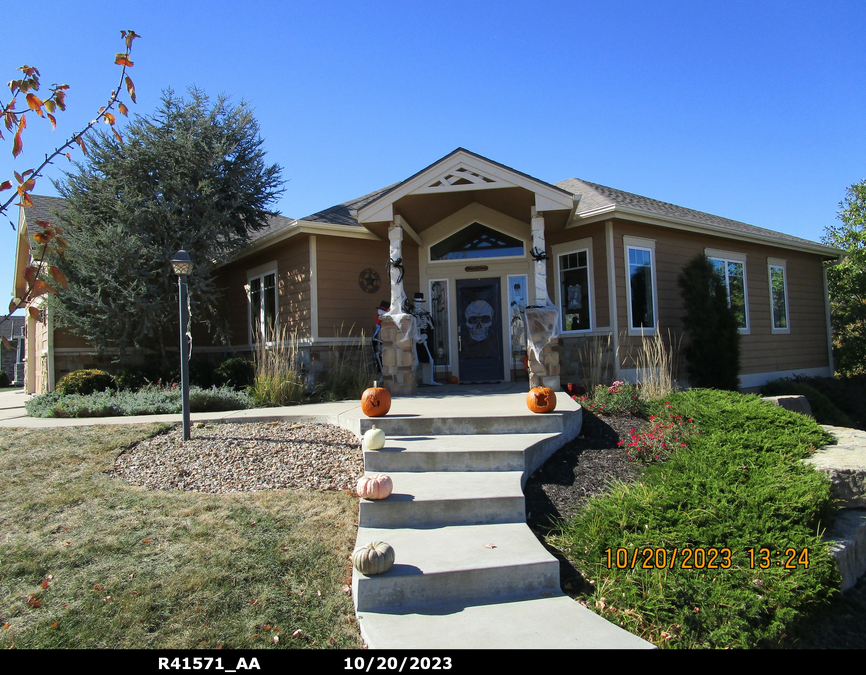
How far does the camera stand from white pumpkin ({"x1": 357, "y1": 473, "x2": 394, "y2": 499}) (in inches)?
149

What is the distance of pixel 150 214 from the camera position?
32.7ft

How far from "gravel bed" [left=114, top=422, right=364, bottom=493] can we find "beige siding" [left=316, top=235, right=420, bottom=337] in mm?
3879

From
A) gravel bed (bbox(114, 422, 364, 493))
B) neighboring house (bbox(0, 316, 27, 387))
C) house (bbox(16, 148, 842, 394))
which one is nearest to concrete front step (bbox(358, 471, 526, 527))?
gravel bed (bbox(114, 422, 364, 493))

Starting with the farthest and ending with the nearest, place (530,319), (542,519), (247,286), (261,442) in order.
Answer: (247,286) → (530,319) → (261,442) → (542,519)

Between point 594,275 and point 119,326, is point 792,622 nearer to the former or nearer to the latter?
point 594,275

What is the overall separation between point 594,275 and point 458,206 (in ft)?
8.52

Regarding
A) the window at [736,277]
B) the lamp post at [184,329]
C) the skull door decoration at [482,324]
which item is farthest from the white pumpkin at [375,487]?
the window at [736,277]

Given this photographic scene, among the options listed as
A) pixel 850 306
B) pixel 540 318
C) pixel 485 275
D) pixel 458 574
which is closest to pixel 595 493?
pixel 458 574

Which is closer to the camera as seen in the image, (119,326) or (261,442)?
(261,442)

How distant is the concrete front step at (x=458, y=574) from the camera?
3.02 meters

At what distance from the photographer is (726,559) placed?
3334 millimetres

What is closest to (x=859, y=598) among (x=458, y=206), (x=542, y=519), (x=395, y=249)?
(x=542, y=519)

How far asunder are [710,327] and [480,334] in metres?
3.92

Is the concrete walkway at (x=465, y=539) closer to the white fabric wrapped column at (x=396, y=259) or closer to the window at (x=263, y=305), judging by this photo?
the white fabric wrapped column at (x=396, y=259)
